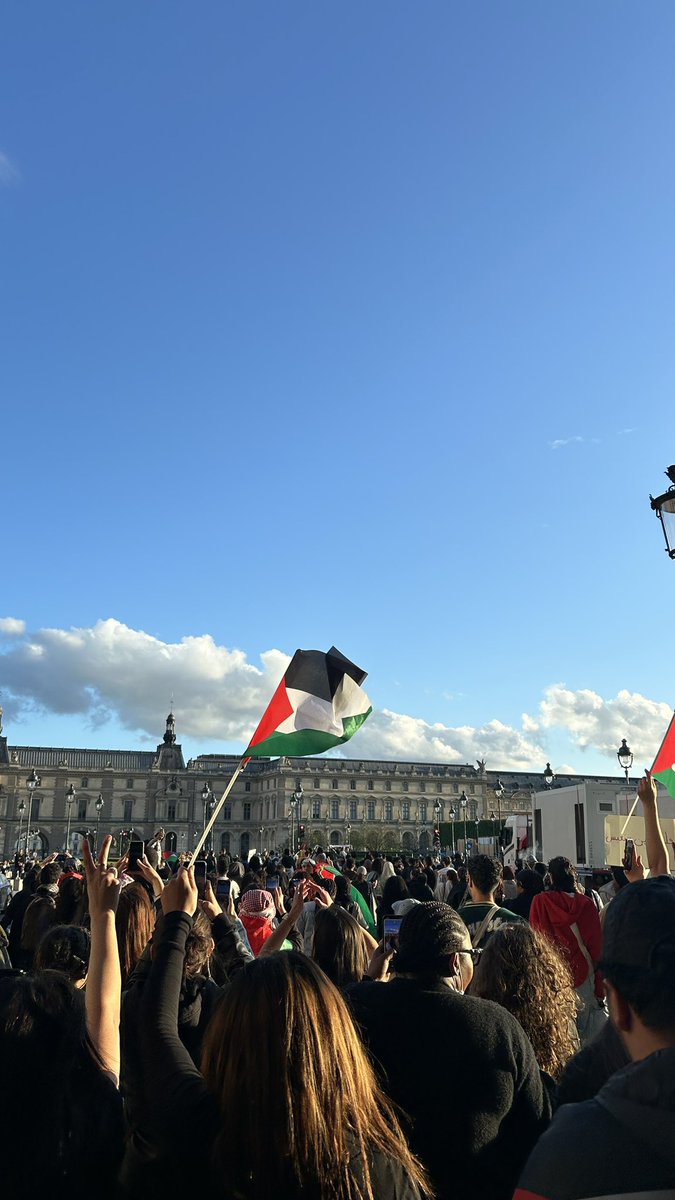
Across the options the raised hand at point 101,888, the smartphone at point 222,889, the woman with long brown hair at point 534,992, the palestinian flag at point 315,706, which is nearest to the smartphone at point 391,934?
the woman with long brown hair at point 534,992

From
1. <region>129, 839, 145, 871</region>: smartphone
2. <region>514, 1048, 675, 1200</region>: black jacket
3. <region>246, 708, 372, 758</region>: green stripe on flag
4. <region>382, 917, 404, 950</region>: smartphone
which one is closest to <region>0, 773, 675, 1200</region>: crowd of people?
<region>514, 1048, 675, 1200</region>: black jacket

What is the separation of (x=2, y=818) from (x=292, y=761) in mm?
42329

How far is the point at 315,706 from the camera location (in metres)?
9.84

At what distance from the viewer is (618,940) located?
1900mm

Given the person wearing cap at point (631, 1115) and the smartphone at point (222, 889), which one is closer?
the person wearing cap at point (631, 1115)

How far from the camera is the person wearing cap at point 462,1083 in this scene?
3.00 metres

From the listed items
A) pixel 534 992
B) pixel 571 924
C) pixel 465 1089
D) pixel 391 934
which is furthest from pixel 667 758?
pixel 465 1089

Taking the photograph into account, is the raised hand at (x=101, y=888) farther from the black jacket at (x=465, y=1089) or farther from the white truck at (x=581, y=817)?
the white truck at (x=581, y=817)

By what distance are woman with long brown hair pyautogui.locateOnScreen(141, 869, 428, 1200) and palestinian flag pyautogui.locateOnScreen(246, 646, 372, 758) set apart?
6.71 metres

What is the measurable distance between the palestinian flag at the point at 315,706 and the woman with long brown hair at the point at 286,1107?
6.71 metres

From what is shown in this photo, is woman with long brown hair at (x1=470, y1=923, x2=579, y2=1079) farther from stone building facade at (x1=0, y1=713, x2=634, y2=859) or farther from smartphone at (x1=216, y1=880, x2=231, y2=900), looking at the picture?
stone building facade at (x1=0, y1=713, x2=634, y2=859)

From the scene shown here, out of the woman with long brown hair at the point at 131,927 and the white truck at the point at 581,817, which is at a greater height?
the white truck at the point at 581,817

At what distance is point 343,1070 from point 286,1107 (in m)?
0.16

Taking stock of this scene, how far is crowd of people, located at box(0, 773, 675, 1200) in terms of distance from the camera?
70.3 inches
